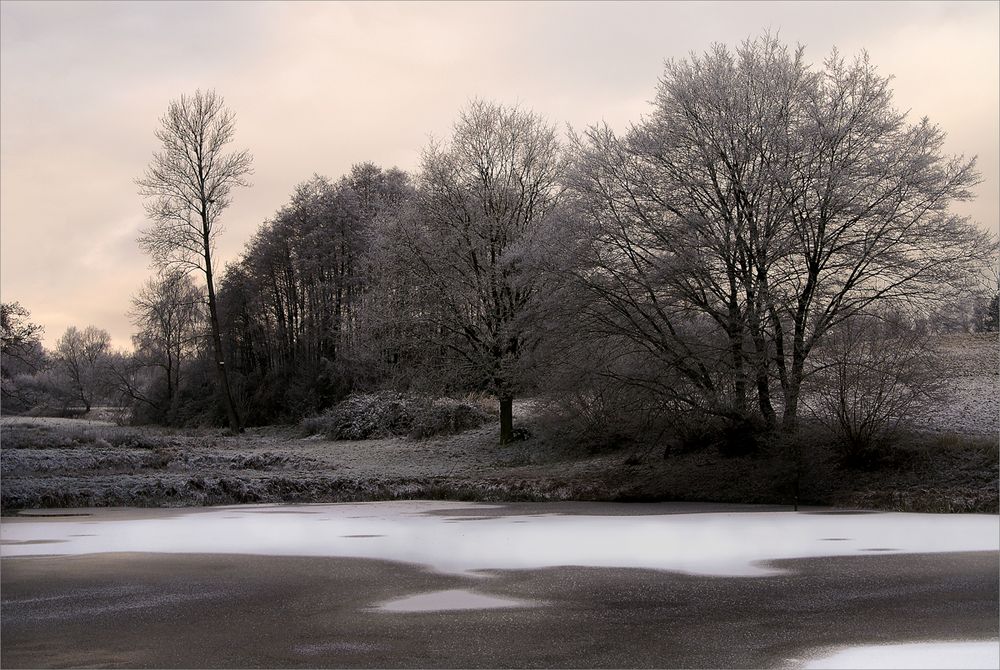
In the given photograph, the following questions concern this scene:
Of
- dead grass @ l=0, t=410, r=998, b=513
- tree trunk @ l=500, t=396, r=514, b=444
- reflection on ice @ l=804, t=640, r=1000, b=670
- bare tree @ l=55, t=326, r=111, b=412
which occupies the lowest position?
reflection on ice @ l=804, t=640, r=1000, b=670

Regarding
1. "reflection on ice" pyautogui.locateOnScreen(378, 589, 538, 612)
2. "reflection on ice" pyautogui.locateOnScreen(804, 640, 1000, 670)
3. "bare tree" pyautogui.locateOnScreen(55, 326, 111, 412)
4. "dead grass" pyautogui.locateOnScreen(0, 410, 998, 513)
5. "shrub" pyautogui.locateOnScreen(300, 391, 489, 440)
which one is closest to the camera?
"reflection on ice" pyautogui.locateOnScreen(804, 640, 1000, 670)

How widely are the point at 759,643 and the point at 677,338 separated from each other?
415 inches

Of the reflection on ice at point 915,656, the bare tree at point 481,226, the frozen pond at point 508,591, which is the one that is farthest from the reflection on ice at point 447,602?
the bare tree at point 481,226

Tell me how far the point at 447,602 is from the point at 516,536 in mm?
3769

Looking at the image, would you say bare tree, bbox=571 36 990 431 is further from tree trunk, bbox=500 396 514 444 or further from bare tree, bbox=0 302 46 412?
bare tree, bbox=0 302 46 412

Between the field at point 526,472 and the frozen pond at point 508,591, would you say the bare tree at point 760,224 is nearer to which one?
the field at point 526,472

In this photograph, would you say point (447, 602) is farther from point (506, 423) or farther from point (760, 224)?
point (506, 423)

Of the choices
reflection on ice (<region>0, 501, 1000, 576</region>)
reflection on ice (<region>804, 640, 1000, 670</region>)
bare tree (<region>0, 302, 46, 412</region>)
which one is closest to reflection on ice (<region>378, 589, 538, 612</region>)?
reflection on ice (<region>0, 501, 1000, 576</region>)

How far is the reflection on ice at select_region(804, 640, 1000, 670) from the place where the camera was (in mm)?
5957

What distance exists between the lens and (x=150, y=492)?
15945 millimetres

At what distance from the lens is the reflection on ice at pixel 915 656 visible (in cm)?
596

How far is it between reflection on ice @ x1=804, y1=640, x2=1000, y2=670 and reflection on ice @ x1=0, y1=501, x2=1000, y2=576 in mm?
2499

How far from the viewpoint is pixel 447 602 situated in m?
7.61

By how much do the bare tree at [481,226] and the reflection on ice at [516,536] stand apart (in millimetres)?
10824
